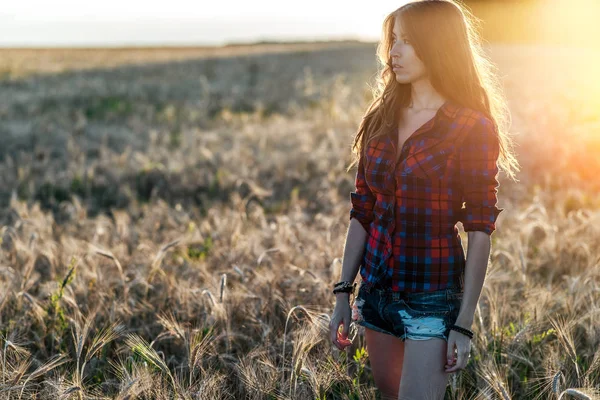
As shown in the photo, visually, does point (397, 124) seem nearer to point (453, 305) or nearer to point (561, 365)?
point (453, 305)

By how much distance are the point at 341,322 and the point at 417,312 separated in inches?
15.8

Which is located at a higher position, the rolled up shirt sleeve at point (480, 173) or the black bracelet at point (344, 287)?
the rolled up shirt sleeve at point (480, 173)

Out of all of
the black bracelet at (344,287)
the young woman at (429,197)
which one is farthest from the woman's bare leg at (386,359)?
the black bracelet at (344,287)

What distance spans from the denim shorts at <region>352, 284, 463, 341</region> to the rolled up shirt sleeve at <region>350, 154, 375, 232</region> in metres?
0.36

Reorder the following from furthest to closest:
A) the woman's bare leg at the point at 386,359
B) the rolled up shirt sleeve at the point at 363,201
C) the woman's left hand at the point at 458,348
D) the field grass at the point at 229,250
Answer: the field grass at the point at 229,250
the rolled up shirt sleeve at the point at 363,201
the woman's bare leg at the point at 386,359
the woman's left hand at the point at 458,348

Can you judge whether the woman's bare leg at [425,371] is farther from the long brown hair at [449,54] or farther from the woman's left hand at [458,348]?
the long brown hair at [449,54]

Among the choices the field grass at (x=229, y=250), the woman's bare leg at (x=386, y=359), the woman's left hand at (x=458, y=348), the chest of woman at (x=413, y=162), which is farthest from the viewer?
the field grass at (x=229, y=250)

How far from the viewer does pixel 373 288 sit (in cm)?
262

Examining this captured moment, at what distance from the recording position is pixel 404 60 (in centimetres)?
250

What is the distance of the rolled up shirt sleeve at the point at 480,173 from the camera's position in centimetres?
237

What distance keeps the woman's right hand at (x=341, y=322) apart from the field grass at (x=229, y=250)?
164mm

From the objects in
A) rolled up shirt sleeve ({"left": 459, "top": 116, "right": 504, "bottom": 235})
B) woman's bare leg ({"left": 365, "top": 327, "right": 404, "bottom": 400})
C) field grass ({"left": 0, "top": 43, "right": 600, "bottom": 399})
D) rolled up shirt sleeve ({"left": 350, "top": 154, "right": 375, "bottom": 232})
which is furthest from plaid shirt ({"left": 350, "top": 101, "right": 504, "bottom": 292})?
field grass ({"left": 0, "top": 43, "right": 600, "bottom": 399})

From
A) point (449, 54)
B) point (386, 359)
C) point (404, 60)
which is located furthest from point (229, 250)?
point (449, 54)

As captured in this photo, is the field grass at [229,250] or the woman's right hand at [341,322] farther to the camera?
the field grass at [229,250]
